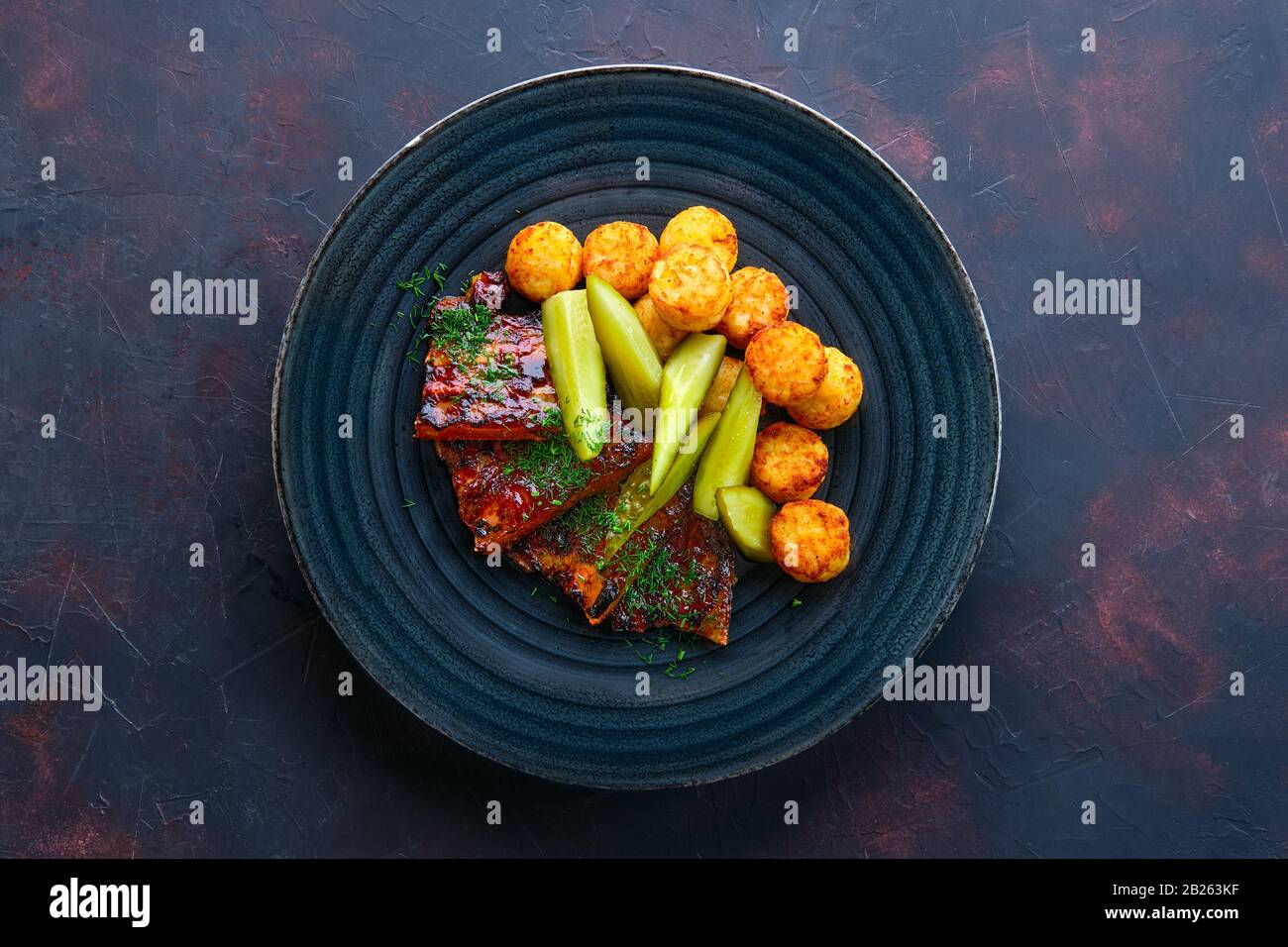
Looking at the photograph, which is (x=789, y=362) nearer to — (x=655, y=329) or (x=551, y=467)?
(x=655, y=329)

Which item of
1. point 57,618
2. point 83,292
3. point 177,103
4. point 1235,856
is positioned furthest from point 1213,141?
point 57,618

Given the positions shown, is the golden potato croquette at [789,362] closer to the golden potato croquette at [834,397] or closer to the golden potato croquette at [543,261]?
the golden potato croquette at [834,397]

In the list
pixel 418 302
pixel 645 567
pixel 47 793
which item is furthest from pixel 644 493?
pixel 47 793

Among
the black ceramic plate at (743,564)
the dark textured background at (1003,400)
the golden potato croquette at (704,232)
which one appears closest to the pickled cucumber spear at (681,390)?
the golden potato croquette at (704,232)

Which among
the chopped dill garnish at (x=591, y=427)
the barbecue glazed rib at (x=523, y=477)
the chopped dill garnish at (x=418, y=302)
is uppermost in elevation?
the chopped dill garnish at (x=418, y=302)

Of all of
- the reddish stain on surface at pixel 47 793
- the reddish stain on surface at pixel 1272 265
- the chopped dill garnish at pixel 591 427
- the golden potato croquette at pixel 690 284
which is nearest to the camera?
the golden potato croquette at pixel 690 284

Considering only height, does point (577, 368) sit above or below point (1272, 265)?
below
